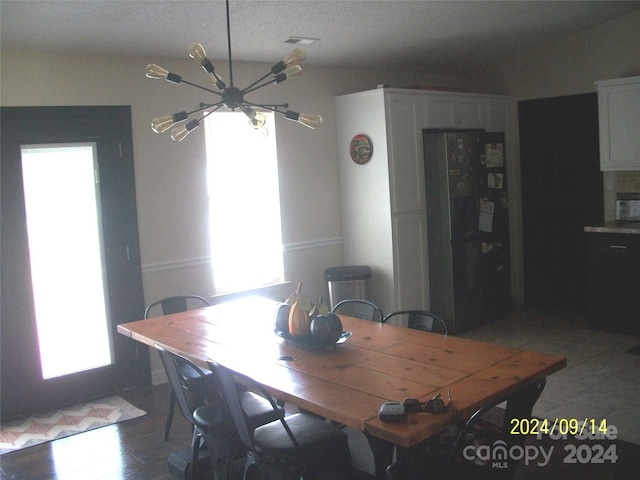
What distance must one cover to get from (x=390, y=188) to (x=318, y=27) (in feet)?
4.96

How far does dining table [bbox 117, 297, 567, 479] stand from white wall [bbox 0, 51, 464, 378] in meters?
1.38

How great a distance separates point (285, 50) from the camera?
5148 mm

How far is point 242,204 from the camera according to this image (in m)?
5.45

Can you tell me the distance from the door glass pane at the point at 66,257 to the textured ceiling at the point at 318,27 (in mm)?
764

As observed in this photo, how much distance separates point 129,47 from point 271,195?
1.71 meters

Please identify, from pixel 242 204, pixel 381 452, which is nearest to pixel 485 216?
pixel 242 204

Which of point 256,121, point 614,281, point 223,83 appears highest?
point 223,83

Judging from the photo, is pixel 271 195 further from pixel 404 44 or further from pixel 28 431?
pixel 28 431

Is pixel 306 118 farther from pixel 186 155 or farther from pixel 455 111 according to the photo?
pixel 455 111

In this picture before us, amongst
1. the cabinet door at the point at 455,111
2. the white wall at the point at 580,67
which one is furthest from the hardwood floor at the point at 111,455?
the white wall at the point at 580,67

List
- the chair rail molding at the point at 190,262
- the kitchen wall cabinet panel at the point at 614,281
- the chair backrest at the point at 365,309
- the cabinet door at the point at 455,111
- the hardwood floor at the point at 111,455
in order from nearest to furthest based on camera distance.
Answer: the hardwood floor at the point at 111,455, the chair backrest at the point at 365,309, the chair rail molding at the point at 190,262, the kitchen wall cabinet panel at the point at 614,281, the cabinet door at the point at 455,111

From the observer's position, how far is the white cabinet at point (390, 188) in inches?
221

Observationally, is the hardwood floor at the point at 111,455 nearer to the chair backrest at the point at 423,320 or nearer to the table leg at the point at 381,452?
the table leg at the point at 381,452
